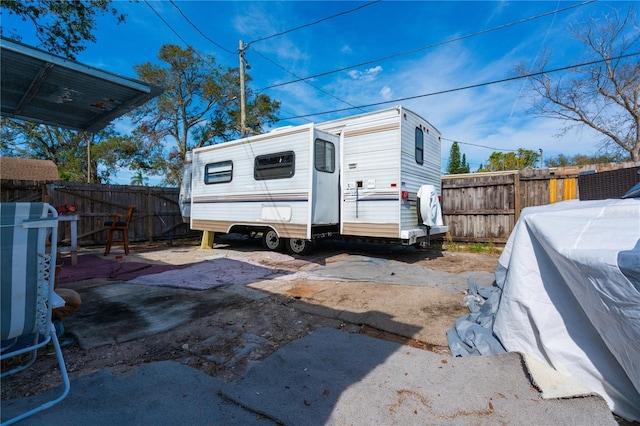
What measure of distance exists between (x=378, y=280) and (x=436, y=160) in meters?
3.94

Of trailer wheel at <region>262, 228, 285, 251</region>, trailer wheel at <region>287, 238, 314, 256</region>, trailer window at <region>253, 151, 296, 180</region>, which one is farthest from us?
trailer wheel at <region>262, 228, 285, 251</region>

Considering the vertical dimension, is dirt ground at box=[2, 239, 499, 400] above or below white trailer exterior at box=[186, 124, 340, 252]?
below

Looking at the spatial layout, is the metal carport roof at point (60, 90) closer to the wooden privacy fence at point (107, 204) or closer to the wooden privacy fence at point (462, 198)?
the wooden privacy fence at point (462, 198)

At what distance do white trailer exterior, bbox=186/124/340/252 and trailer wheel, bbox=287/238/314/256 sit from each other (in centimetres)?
3

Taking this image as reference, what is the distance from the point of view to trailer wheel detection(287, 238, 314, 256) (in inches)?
278

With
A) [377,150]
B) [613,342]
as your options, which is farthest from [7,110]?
[613,342]

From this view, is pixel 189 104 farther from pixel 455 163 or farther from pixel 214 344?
pixel 455 163

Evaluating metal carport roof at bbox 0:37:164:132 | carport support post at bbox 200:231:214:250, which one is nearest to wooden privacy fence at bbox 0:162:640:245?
carport support post at bbox 200:231:214:250

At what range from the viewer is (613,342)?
5.62ft

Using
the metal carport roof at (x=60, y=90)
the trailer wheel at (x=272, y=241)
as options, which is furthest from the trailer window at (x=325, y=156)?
the metal carport roof at (x=60, y=90)

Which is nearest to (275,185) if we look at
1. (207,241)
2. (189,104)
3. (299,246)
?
(299,246)

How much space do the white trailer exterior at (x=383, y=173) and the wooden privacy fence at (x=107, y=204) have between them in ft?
21.6

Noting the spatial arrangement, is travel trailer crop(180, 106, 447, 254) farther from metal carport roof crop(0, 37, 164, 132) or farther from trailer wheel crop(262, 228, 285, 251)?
metal carport roof crop(0, 37, 164, 132)

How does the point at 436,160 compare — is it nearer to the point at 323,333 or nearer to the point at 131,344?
the point at 323,333
